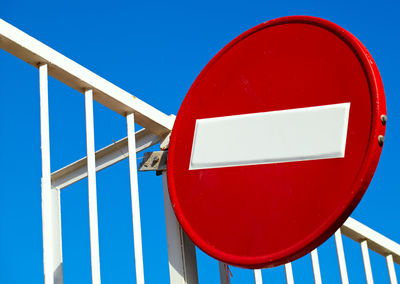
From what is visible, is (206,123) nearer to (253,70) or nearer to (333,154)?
(253,70)

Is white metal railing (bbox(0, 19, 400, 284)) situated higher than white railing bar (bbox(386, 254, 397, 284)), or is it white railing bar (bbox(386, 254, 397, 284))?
white metal railing (bbox(0, 19, 400, 284))

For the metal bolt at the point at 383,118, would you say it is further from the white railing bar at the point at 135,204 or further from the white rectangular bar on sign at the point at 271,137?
the white railing bar at the point at 135,204

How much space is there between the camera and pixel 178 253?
1842mm

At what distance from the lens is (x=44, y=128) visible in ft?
4.85

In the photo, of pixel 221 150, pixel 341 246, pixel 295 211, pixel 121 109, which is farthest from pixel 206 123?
pixel 341 246

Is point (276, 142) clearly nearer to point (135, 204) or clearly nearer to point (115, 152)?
point (135, 204)

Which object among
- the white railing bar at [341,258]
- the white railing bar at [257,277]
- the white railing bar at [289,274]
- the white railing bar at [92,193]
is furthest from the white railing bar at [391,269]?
the white railing bar at [92,193]

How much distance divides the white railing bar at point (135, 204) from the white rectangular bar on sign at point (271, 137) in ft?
0.51

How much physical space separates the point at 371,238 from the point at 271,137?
1104 millimetres

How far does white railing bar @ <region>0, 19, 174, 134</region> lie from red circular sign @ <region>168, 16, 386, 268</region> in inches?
3.6

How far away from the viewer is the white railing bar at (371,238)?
248 cm

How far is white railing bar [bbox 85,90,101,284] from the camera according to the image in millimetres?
1536

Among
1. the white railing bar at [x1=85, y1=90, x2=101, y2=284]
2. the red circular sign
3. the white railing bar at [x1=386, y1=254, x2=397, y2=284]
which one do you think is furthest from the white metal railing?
the white railing bar at [x1=386, y1=254, x2=397, y2=284]

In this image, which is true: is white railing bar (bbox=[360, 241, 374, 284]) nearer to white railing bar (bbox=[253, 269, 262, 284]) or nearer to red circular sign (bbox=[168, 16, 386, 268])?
white railing bar (bbox=[253, 269, 262, 284])
